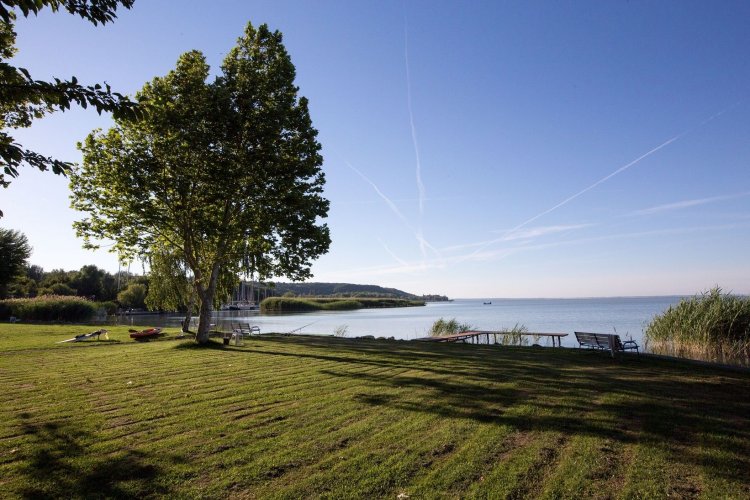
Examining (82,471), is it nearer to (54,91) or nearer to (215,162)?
(54,91)

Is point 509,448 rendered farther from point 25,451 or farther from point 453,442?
point 25,451

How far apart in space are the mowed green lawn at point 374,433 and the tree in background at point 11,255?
28979mm

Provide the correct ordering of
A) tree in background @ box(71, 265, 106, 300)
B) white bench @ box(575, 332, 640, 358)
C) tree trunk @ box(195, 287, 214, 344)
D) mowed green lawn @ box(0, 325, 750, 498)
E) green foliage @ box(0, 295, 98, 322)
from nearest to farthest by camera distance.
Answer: mowed green lawn @ box(0, 325, 750, 498)
white bench @ box(575, 332, 640, 358)
tree trunk @ box(195, 287, 214, 344)
green foliage @ box(0, 295, 98, 322)
tree in background @ box(71, 265, 106, 300)

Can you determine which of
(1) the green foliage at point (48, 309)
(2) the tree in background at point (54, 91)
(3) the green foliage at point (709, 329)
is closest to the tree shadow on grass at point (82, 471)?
(2) the tree in background at point (54, 91)

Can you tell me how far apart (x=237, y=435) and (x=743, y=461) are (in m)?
6.79

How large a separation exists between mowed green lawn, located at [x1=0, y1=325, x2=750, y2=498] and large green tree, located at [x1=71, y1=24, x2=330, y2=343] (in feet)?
25.9

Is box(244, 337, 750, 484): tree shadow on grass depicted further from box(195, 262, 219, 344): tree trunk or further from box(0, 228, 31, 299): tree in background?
box(0, 228, 31, 299): tree in background

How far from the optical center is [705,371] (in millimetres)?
12219

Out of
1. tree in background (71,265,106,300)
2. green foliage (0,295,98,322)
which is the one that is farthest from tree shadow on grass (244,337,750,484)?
tree in background (71,265,106,300)

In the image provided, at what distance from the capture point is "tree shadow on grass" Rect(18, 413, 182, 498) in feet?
15.1

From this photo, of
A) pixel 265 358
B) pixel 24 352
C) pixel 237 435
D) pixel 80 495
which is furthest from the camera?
pixel 24 352

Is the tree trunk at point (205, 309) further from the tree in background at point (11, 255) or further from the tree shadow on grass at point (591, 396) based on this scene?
the tree in background at point (11, 255)

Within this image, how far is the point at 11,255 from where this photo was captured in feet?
116

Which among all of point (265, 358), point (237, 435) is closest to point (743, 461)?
point (237, 435)
